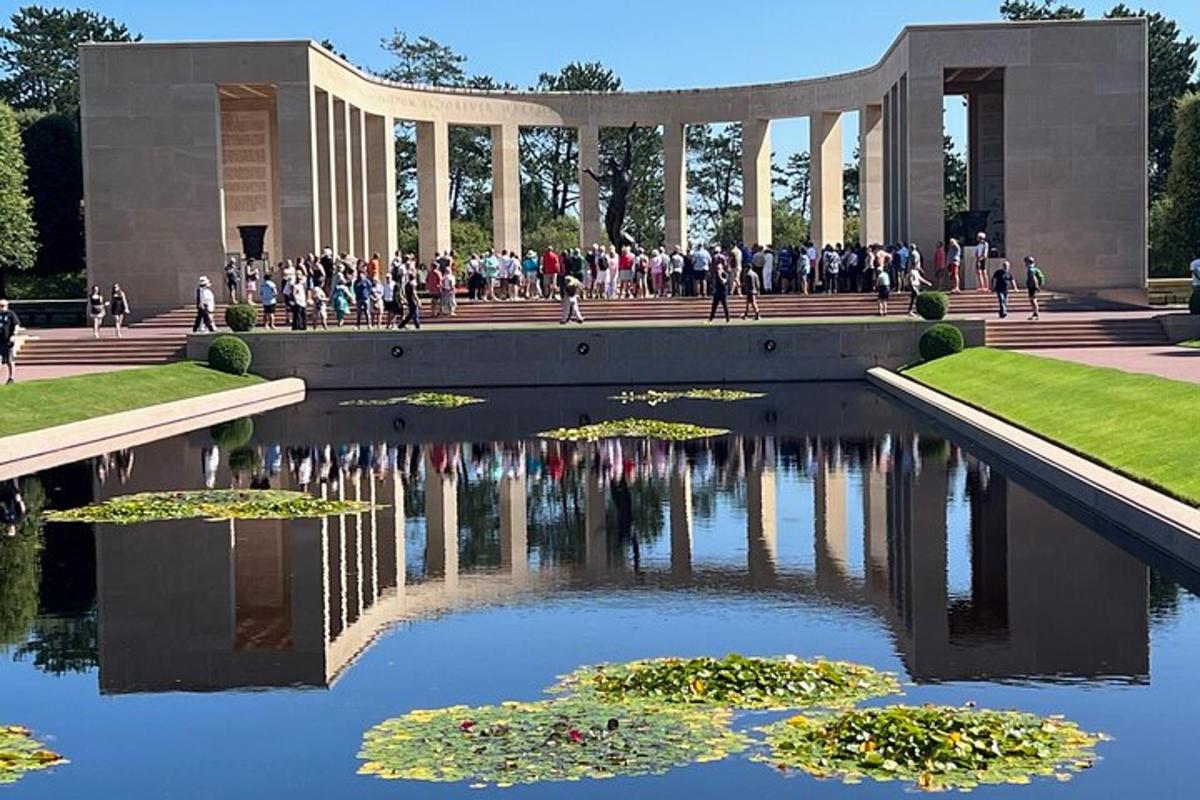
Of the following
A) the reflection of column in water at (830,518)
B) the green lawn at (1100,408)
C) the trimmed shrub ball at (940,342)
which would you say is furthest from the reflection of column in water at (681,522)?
the trimmed shrub ball at (940,342)

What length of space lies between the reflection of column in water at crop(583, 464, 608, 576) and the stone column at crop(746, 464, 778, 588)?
1.17 meters

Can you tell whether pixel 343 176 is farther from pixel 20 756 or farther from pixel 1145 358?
pixel 20 756

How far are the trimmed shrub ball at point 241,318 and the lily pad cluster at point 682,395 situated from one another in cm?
939

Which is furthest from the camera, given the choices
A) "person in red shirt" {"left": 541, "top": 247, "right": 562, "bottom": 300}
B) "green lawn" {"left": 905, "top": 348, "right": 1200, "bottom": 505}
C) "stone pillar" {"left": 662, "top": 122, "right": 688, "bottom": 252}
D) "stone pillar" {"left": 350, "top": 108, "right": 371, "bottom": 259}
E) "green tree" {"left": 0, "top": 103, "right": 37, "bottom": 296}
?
"green tree" {"left": 0, "top": 103, "right": 37, "bottom": 296}

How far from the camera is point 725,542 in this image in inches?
584

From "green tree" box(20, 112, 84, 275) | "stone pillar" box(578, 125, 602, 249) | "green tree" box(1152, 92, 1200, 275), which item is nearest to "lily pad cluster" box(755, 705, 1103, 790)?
"stone pillar" box(578, 125, 602, 249)

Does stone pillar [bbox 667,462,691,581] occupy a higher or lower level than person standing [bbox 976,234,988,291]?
lower

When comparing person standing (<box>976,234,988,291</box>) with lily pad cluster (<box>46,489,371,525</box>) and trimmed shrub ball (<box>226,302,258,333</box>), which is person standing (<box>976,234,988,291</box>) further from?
lily pad cluster (<box>46,489,371,525</box>)

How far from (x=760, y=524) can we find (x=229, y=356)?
2180 centimetres

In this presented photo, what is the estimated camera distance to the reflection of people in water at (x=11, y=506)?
16094mm

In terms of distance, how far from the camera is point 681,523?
1603 cm

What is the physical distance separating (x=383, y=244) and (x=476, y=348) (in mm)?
22734

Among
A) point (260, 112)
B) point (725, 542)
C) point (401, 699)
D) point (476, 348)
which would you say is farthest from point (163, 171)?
point (401, 699)

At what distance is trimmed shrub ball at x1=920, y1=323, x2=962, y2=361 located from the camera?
35281 millimetres
